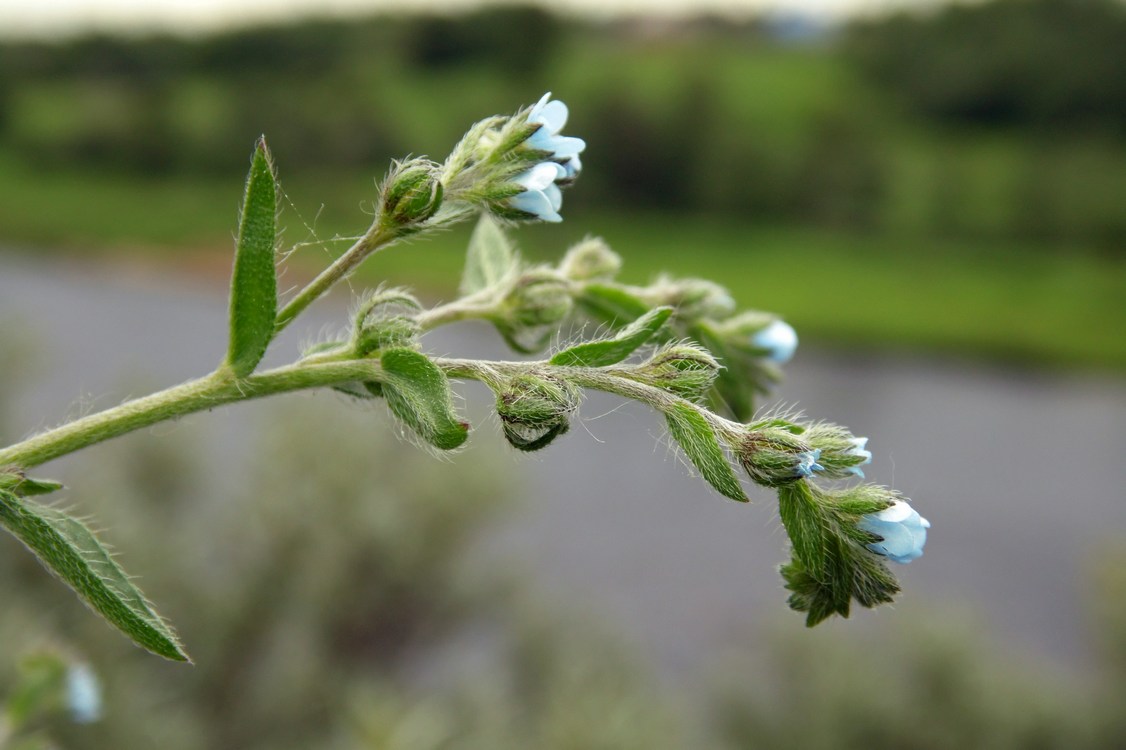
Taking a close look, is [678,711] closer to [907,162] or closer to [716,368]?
[716,368]

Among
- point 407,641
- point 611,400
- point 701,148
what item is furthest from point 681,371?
point 701,148

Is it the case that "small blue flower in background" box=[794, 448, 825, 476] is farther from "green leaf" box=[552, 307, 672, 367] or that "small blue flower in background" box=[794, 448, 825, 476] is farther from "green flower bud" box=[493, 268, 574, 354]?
"green flower bud" box=[493, 268, 574, 354]

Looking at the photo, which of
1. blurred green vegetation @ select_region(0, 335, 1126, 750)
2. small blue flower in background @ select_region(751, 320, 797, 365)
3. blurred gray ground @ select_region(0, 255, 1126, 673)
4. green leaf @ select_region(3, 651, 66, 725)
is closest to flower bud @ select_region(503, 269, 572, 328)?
small blue flower in background @ select_region(751, 320, 797, 365)

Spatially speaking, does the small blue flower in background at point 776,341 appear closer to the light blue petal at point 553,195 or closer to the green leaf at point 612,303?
the green leaf at point 612,303

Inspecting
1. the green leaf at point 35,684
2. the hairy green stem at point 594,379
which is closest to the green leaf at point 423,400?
the hairy green stem at point 594,379

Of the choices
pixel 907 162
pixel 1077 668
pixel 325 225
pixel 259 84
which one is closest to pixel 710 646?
pixel 1077 668

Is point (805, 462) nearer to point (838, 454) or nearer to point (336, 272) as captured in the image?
point (838, 454)
